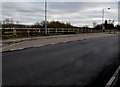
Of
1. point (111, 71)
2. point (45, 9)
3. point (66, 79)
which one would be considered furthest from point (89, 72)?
point (45, 9)

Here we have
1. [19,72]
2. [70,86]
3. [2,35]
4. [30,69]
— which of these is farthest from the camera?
[2,35]

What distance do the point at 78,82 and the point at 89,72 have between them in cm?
150

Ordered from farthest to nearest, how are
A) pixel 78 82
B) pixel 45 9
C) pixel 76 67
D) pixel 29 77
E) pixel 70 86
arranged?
pixel 45 9 < pixel 76 67 < pixel 29 77 < pixel 78 82 < pixel 70 86

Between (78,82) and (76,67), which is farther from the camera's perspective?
(76,67)

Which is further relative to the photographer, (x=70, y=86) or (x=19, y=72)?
(x=19, y=72)

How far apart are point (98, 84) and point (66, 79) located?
1031 millimetres

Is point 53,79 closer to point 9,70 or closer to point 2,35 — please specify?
point 9,70

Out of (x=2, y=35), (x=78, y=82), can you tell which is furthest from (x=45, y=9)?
(x=78, y=82)

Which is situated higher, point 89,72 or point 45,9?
point 45,9

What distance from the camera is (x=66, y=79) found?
6.54 metres

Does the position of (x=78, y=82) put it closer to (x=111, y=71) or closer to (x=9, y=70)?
(x=111, y=71)

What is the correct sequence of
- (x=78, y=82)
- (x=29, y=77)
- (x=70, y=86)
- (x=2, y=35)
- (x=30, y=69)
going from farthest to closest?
(x=2, y=35) → (x=30, y=69) → (x=29, y=77) → (x=78, y=82) → (x=70, y=86)

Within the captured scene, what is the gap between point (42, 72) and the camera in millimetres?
7465

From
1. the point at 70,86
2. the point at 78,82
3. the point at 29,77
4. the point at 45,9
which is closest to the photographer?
the point at 70,86
